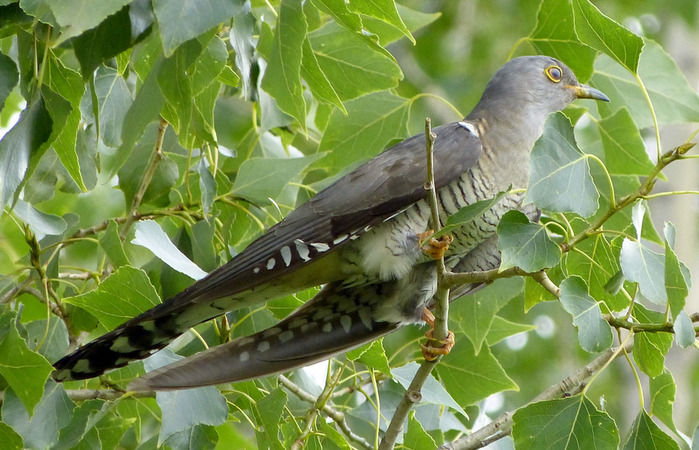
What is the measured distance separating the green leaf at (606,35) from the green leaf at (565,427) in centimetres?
77

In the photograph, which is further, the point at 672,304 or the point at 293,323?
the point at 293,323

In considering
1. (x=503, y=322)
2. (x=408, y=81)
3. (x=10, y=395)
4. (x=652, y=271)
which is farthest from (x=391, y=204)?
(x=408, y=81)

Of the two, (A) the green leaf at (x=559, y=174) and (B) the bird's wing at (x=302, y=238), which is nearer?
(A) the green leaf at (x=559, y=174)

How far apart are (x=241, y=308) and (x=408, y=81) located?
16.3 ft

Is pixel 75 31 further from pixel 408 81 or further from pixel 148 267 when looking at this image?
pixel 408 81

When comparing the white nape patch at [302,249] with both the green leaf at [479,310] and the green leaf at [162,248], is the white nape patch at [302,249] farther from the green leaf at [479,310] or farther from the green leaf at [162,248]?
the green leaf at [479,310]

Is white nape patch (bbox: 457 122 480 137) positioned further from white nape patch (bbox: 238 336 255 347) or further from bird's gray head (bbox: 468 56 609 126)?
white nape patch (bbox: 238 336 255 347)

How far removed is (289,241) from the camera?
2.34 m

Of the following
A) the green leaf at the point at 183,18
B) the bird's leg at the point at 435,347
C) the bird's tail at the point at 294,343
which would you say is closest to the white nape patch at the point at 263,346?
the bird's tail at the point at 294,343

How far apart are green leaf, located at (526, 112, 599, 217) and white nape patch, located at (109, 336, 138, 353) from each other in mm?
1114

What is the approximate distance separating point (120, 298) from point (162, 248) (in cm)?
17

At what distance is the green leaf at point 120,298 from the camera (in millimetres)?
2014

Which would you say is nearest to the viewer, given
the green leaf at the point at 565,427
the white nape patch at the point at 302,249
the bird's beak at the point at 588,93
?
the green leaf at the point at 565,427

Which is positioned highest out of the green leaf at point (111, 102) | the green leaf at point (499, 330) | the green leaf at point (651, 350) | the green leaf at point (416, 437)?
the green leaf at point (111, 102)
